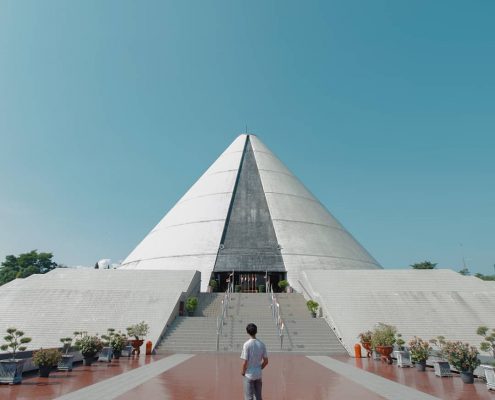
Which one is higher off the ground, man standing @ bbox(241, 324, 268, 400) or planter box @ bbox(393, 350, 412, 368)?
man standing @ bbox(241, 324, 268, 400)

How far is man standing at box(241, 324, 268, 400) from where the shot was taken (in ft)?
15.6

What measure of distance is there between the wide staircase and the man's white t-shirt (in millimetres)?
10121

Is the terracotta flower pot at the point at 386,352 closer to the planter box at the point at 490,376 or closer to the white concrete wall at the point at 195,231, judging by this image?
the planter box at the point at 490,376

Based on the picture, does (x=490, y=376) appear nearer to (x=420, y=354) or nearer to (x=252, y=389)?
(x=420, y=354)

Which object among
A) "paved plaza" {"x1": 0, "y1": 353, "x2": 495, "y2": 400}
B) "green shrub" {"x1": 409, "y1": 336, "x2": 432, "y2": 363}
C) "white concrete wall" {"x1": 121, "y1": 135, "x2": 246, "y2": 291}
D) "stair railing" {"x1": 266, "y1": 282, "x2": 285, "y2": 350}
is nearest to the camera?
"paved plaza" {"x1": 0, "y1": 353, "x2": 495, "y2": 400}

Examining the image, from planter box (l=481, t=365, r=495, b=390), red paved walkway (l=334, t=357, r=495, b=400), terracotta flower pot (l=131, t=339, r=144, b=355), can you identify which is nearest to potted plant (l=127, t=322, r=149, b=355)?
terracotta flower pot (l=131, t=339, r=144, b=355)

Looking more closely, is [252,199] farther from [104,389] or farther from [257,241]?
[104,389]

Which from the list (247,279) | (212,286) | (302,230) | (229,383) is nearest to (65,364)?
(229,383)

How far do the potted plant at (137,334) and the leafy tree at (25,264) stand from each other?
47.4m

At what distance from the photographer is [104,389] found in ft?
24.5

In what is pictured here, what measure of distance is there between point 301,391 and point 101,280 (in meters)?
15.8

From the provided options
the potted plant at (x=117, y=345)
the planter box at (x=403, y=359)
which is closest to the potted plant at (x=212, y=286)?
the potted plant at (x=117, y=345)

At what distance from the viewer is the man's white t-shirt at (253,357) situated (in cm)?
479

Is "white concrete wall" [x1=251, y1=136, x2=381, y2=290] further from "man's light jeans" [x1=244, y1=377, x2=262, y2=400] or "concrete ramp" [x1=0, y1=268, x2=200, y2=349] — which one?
"man's light jeans" [x1=244, y1=377, x2=262, y2=400]
